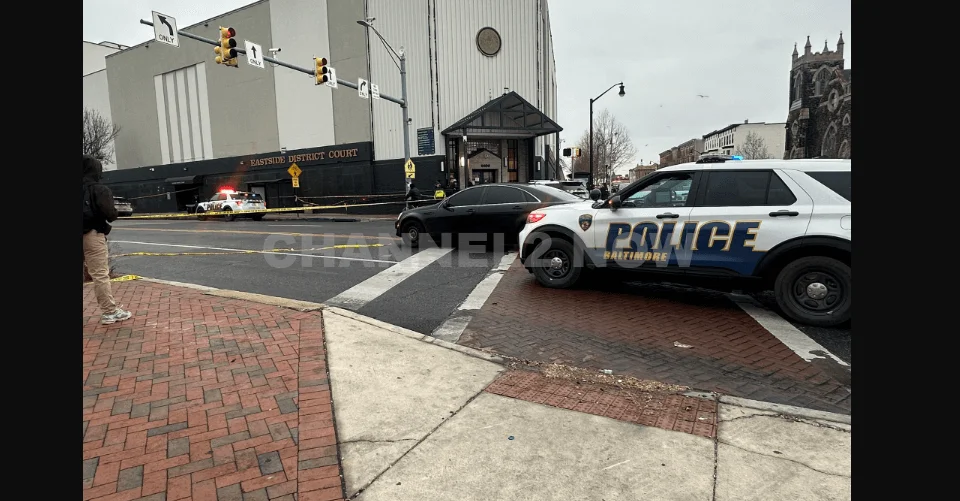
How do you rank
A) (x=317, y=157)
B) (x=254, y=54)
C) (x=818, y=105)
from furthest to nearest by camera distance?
(x=818, y=105) < (x=317, y=157) < (x=254, y=54)

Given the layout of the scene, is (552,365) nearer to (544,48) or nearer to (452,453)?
(452,453)

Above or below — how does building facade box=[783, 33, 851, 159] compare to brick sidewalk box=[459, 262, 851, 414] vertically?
above

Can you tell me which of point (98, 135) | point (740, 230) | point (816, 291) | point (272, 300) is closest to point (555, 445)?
point (740, 230)

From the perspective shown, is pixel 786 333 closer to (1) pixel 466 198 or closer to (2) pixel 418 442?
(2) pixel 418 442

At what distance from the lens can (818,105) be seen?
75.4 m

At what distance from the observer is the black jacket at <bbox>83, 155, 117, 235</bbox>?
5.06m

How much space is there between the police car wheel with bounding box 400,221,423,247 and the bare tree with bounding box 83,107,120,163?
130 ft

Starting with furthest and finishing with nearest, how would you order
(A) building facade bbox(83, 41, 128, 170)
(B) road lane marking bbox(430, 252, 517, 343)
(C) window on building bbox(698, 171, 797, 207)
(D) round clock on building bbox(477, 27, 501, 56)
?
(A) building facade bbox(83, 41, 128, 170) < (D) round clock on building bbox(477, 27, 501, 56) < (C) window on building bbox(698, 171, 797, 207) < (B) road lane marking bbox(430, 252, 517, 343)

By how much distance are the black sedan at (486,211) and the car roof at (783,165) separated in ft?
14.5

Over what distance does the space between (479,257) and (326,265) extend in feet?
9.70

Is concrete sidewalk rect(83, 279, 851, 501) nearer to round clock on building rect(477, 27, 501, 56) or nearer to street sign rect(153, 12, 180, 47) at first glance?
street sign rect(153, 12, 180, 47)

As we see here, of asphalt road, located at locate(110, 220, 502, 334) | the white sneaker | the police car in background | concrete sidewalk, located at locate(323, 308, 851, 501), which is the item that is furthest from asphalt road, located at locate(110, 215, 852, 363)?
the police car in background

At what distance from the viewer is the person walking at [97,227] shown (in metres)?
5.07

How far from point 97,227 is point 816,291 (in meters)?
7.44
